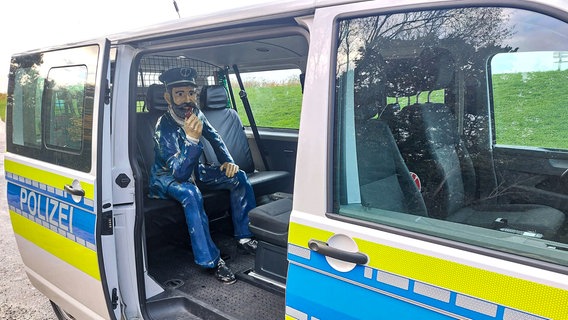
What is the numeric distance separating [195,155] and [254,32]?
1.47m

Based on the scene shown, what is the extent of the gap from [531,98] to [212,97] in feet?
10.2

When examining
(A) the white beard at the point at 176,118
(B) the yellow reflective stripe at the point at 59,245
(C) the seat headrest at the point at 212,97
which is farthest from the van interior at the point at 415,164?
(C) the seat headrest at the point at 212,97

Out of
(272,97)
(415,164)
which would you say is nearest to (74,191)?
(415,164)

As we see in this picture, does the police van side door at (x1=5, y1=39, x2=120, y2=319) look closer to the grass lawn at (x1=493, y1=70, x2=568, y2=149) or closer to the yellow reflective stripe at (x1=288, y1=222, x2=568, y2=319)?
the yellow reflective stripe at (x1=288, y1=222, x2=568, y2=319)

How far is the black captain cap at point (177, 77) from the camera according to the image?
10.8ft

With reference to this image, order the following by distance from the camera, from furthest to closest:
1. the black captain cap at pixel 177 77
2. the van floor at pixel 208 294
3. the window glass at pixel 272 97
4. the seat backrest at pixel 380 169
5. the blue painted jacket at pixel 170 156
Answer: the window glass at pixel 272 97
the black captain cap at pixel 177 77
the blue painted jacket at pixel 170 156
the van floor at pixel 208 294
the seat backrest at pixel 380 169

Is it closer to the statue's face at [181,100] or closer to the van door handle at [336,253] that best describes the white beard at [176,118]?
the statue's face at [181,100]

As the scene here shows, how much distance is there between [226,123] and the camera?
13.9ft

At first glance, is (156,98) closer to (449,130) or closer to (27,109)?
(27,109)

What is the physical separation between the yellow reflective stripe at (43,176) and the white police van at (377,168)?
0.02 meters

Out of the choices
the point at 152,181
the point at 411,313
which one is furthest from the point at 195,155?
the point at 411,313

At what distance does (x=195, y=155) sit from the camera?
2.93 m

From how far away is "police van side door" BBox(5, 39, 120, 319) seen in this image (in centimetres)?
204

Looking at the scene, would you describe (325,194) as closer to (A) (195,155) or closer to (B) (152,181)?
(A) (195,155)
